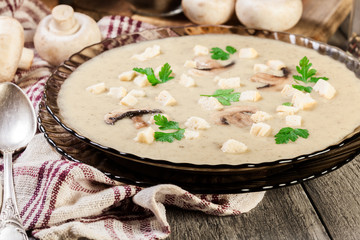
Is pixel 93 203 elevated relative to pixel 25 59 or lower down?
elevated

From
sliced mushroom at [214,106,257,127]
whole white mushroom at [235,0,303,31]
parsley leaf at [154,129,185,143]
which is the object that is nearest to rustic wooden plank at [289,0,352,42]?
whole white mushroom at [235,0,303,31]

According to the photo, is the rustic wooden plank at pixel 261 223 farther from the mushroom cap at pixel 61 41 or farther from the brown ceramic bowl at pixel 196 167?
the mushroom cap at pixel 61 41

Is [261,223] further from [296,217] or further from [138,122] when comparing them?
[138,122]

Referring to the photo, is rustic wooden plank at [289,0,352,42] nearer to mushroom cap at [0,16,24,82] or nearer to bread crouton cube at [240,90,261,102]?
bread crouton cube at [240,90,261,102]

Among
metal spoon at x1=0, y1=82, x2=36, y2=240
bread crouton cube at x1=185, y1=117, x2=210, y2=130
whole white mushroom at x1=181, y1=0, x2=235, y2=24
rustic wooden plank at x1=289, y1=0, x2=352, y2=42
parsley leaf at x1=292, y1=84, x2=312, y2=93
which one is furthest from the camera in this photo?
rustic wooden plank at x1=289, y1=0, x2=352, y2=42

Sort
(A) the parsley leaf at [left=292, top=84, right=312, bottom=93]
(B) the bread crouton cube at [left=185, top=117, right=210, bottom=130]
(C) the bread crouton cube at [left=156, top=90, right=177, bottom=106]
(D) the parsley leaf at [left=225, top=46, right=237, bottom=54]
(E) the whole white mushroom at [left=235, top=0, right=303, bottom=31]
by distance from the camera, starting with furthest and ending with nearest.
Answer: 1. (E) the whole white mushroom at [left=235, top=0, right=303, bottom=31]
2. (D) the parsley leaf at [left=225, top=46, right=237, bottom=54]
3. (A) the parsley leaf at [left=292, top=84, right=312, bottom=93]
4. (C) the bread crouton cube at [left=156, top=90, right=177, bottom=106]
5. (B) the bread crouton cube at [left=185, top=117, right=210, bottom=130]

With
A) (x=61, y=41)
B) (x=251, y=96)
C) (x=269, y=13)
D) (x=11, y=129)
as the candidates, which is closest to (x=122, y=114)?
(x=11, y=129)
